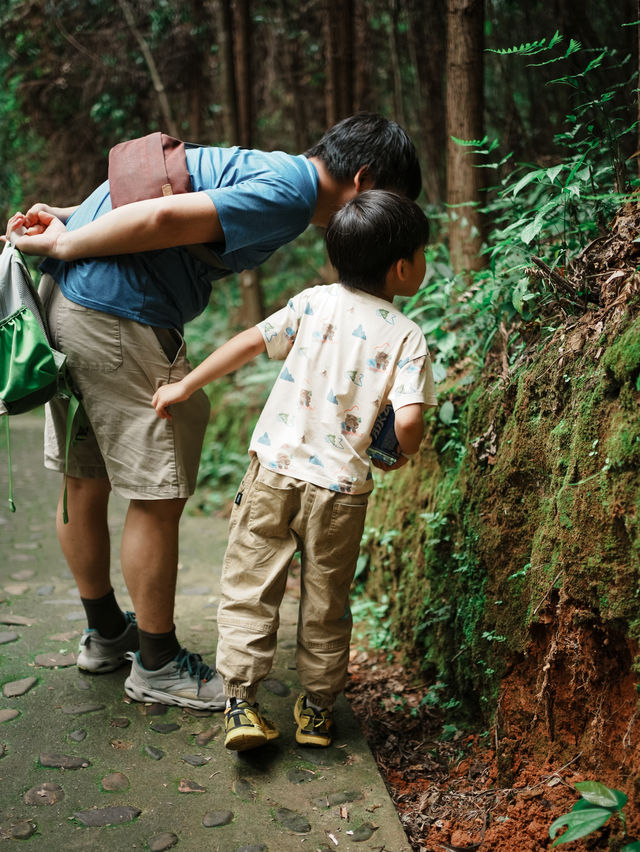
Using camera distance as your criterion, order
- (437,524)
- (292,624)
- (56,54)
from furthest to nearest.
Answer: (56,54), (292,624), (437,524)

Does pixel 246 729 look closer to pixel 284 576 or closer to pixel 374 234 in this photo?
pixel 284 576

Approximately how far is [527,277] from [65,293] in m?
1.52

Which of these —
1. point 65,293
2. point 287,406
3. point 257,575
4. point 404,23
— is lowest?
point 257,575

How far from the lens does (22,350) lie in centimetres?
198

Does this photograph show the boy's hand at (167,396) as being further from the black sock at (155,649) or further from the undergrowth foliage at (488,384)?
the undergrowth foliage at (488,384)

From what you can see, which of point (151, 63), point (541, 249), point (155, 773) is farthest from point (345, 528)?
point (151, 63)

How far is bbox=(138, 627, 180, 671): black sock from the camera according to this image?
91.6 inches

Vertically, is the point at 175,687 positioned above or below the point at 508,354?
below

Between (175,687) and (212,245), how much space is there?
147cm

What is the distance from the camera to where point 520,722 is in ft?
6.61

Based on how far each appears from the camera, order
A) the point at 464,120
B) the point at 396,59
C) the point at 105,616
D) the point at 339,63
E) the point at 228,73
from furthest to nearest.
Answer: the point at 228,73 < the point at 339,63 < the point at 396,59 < the point at 464,120 < the point at 105,616

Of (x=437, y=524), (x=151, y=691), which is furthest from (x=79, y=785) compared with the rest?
(x=437, y=524)

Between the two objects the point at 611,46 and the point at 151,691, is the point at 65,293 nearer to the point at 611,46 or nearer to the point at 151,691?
the point at 151,691

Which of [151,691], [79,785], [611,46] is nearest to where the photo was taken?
[79,785]
